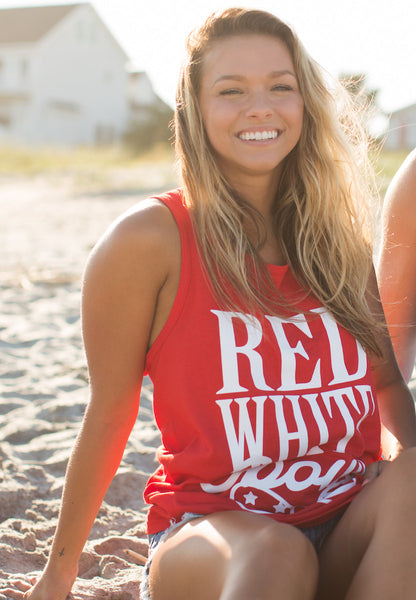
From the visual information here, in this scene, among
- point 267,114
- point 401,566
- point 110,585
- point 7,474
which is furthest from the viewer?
point 7,474

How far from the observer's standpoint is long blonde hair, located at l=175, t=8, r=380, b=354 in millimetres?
1758

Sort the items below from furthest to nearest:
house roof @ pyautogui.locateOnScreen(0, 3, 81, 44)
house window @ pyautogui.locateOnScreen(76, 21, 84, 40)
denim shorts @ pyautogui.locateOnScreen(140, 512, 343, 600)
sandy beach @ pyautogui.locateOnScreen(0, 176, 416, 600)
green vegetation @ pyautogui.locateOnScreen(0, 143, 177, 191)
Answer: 1. house window @ pyautogui.locateOnScreen(76, 21, 84, 40)
2. house roof @ pyautogui.locateOnScreen(0, 3, 81, 44)
3. green vegetation @ pyautogui.locateOnScreen(0, 143, 177, 191)
4. sandy beach @ pyautogui.locateOnScreen(0, 176, 416, 600)
5. denim shorts @ pyautogui.locateOnScreen(140, 512, 343, 600)

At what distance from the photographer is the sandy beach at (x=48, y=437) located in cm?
211

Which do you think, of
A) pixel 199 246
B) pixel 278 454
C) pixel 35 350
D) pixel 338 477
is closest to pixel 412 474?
pixel 338 477

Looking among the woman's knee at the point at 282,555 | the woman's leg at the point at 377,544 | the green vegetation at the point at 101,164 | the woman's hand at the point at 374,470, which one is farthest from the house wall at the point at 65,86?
the woman's knee at the point at 282,555

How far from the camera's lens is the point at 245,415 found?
5.28 ft

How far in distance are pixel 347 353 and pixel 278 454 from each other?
0.33 metres

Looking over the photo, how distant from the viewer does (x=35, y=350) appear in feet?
13.6

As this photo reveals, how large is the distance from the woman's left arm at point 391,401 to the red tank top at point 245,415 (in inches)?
10.5

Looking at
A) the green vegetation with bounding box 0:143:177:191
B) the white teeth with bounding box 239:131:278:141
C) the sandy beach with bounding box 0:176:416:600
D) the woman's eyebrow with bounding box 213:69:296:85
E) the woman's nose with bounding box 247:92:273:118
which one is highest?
the green vegetation with bounding box 0:143:177:191

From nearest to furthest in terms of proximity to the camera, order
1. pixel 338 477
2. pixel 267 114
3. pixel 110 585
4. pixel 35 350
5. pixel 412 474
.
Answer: pixel 412 474
pixel 338 477
pixel 267 114
pixel 110 585
pixel 35 350

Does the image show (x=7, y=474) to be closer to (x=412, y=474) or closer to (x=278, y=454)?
(x=278, y=454)

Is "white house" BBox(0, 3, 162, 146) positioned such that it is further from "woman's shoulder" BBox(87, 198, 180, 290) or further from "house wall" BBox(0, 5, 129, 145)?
"woman's shoulder" BBox(87, 198, 180, 290)

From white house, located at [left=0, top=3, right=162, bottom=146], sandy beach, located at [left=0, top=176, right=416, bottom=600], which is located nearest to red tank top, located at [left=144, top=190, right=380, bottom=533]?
sandy beach, located at [left=0, top=176, right=416, bottom=600]
